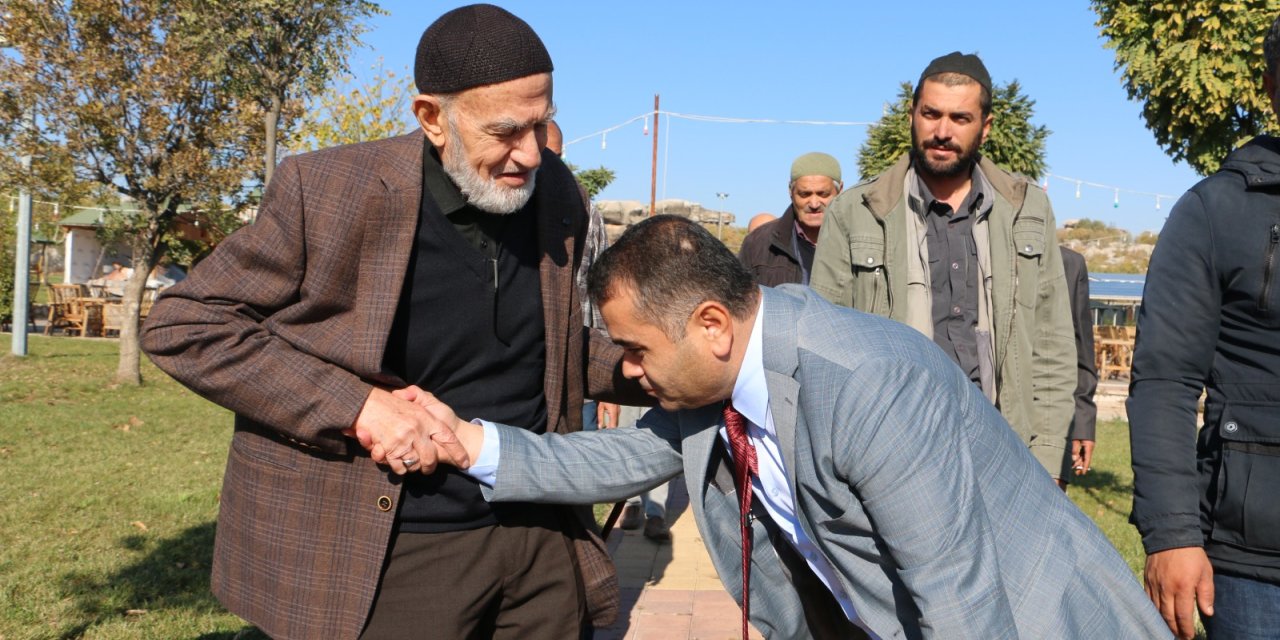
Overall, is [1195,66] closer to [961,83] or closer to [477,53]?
[961,83]

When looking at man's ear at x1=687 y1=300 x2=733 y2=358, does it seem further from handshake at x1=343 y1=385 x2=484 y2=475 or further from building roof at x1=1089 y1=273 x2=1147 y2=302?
building roof at x1=1089 y1=273 x2=1147 y2=302

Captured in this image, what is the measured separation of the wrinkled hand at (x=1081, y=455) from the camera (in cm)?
448

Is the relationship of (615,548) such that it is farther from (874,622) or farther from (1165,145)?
(1165,145)

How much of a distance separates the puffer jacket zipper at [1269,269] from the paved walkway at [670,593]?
312 cm

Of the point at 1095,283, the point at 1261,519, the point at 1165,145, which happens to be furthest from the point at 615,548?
the point at 1095,283

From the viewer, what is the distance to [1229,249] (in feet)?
8.11

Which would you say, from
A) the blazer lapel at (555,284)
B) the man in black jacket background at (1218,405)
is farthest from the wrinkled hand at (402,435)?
the man in black jacket background at (1218,405)

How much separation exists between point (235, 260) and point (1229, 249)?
2.14 meters

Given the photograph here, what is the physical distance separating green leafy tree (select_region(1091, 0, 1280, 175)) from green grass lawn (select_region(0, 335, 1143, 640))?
11.1 ft

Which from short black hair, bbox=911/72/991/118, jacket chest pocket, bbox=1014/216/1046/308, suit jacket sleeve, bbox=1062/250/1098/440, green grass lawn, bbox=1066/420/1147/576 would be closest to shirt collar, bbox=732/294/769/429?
jacket chest pocket, bbox=1014/216/1046/308

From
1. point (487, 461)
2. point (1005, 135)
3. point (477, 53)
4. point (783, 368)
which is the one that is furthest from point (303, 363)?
point (1005, 135)

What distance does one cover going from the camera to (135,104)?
1480 cm

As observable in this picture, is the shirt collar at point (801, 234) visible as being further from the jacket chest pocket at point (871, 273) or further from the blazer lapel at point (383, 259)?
the blazer lapel at point (383, 259)

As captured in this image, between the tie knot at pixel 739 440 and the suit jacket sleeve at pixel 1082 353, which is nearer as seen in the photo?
the tie knot at pixel 739 440
